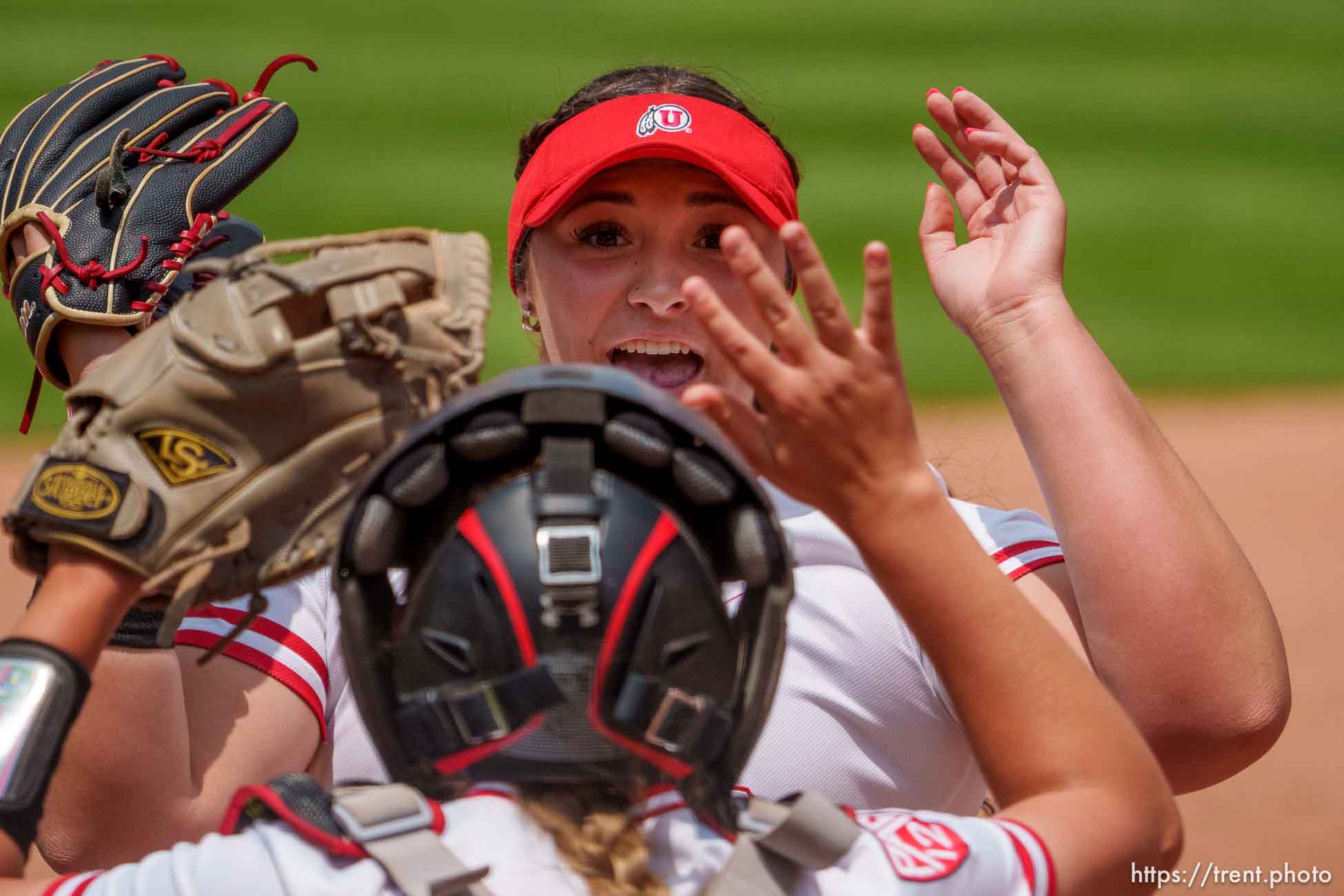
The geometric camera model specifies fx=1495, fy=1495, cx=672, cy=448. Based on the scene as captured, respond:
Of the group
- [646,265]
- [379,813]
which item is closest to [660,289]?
[646,265]

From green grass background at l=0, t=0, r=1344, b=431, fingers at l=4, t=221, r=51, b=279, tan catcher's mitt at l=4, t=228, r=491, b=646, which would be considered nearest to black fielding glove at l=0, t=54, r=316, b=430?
fingers at l=4, t=221, r=51, b=279

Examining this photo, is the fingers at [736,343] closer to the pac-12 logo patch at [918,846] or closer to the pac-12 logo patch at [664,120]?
the pac-12 logo patch at [918,846]

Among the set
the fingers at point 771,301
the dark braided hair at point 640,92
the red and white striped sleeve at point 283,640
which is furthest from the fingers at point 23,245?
the fingers at point 771,301

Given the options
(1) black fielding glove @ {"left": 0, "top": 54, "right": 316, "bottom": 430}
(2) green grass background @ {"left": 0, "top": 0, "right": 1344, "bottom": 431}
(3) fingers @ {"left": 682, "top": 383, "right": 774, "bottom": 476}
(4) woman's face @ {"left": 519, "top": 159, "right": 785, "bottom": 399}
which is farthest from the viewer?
(2) green grass background @ {"left": 0, "top": 0, "right": 1344, "bottom": 431}

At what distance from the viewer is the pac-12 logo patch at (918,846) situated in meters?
1.21

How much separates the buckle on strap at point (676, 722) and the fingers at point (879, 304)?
1.12 ft

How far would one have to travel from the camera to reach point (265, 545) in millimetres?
1366

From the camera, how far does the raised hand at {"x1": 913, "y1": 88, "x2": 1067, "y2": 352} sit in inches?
76.2

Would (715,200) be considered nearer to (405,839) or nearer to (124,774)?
(124,774)

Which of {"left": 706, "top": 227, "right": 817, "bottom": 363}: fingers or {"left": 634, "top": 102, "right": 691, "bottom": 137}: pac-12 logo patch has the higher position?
{"left": 634, "top": 102, "right": 691, "bottom": 137}: pac-12 logo patch

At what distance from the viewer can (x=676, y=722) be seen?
3.93 feet

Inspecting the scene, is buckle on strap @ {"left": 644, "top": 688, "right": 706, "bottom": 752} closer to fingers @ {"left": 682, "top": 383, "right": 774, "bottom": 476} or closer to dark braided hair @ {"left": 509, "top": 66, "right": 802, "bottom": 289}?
fingers @ {"left": 682, "top": 383, "right": 774, "bottom": 476}

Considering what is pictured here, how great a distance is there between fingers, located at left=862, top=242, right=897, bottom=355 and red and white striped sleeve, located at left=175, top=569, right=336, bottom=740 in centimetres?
95

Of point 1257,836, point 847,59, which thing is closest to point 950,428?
point 1257,836
